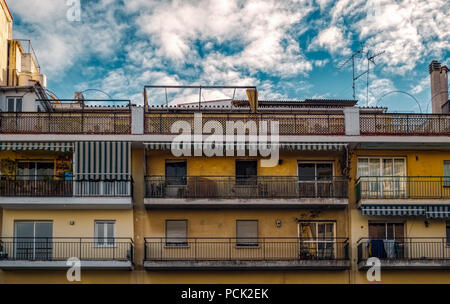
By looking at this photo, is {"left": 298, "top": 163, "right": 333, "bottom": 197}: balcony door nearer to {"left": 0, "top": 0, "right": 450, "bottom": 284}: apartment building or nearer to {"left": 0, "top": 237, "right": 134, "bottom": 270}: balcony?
{"left": 0, "top": 0, "right": 450, "bottom": 284}: apartment building

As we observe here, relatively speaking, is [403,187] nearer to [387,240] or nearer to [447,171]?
[447,171]

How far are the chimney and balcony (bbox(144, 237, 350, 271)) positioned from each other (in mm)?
10467

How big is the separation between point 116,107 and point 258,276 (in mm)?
11774

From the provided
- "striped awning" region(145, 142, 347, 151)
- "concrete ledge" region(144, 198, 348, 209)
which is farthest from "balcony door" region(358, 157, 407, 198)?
"striped awning" region(145, 142, 347, 151)

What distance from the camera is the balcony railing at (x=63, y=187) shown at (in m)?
33.4

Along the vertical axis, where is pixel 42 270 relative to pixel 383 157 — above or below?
below

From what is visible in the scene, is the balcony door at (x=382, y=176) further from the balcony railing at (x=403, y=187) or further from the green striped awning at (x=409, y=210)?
the green striped awning at (x=409, y=210)

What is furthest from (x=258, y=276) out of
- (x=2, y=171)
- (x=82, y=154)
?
(x=2, y=171)

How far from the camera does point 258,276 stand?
3391cm

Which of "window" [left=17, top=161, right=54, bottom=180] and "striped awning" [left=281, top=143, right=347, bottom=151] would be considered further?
"window" [left=17, top=161, right=54, bottom=180]

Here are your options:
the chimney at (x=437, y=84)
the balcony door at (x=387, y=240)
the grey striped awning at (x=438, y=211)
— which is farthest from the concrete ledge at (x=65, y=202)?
the chimney at (x=437, y=84)

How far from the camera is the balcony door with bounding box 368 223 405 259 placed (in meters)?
33.8

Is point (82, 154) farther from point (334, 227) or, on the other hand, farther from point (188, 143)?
point (334, 227)

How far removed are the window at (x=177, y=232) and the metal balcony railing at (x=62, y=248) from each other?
1.84m
